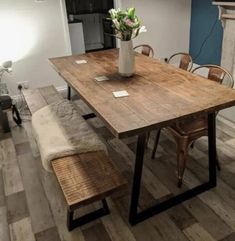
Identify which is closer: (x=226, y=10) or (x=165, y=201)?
(x=165, y=201)

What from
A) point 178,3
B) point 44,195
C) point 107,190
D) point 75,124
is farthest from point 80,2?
point 107,190

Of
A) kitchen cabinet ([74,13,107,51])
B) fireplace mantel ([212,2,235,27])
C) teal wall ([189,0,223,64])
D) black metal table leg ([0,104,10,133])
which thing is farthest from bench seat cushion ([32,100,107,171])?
kitchen cabinet ([74,13,107,51])

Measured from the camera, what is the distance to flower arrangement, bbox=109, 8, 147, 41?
197 cm

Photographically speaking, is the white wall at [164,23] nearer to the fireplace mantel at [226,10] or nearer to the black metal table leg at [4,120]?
the fireplace mantel at [226,10]

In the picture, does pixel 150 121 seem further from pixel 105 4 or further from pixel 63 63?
pixel 105 4

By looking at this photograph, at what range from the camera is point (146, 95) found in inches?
72.4

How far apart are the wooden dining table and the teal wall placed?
2148 millimetres

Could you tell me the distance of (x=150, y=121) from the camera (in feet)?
4.84

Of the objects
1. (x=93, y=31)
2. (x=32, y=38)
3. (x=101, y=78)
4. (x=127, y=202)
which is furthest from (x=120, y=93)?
(x=93, y=31)

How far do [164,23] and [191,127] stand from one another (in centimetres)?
306

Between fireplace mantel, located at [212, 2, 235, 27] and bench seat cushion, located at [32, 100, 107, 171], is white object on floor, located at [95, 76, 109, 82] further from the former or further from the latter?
Result: fireplace mantel, located at [212, 2, 235, 27]

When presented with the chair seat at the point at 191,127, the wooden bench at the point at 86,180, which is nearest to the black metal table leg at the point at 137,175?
the wooden bench at the point at 86,180

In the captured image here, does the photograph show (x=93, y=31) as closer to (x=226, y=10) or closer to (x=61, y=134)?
(x=226, y=10)

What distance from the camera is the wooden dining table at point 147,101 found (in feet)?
4.97
